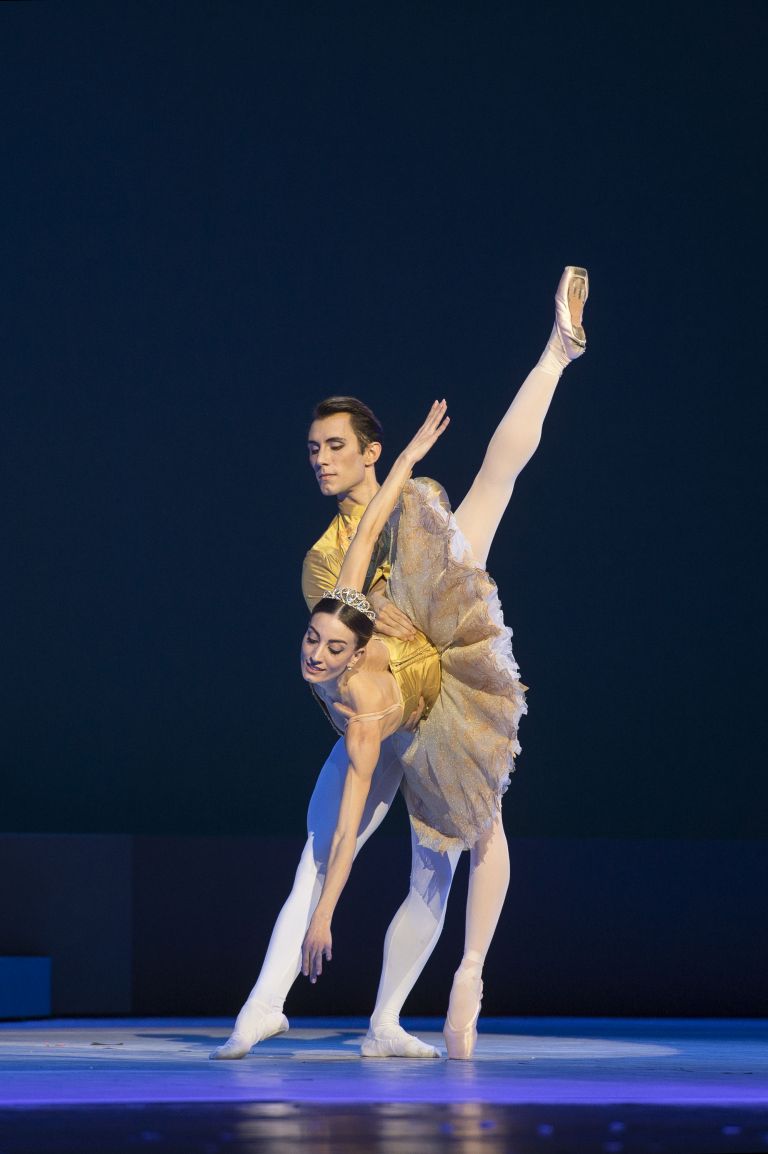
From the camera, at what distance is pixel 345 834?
359 centimetres

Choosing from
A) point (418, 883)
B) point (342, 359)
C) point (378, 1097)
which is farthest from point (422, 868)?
point (342, 359)

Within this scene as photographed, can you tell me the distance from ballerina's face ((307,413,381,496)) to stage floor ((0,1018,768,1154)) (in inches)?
48.2

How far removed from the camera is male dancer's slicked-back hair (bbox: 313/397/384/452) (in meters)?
4.02

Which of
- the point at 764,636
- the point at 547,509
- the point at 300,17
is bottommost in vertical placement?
the point at 764,636

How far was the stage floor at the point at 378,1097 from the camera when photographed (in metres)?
2.26

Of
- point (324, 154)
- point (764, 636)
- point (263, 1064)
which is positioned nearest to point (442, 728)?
point (263, 1064)

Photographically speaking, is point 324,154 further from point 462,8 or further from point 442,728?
point 442,728

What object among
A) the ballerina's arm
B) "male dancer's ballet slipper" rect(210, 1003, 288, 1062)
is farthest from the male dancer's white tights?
the ballerina's arm

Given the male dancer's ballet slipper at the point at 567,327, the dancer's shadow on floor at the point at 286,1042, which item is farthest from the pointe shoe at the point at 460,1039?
the male dancer's ballet slipper at the point at 567,327

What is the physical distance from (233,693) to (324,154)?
1.79 meters

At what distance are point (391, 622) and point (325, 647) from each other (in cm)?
28

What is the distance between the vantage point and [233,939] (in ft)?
18.1

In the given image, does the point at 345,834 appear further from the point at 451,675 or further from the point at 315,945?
the point at 451,675

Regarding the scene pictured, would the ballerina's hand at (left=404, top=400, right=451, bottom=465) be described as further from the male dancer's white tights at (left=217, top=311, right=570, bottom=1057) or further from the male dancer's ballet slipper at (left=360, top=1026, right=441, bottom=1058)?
the male dancer's ballet slipper at (left=360, top=1026, right=441, bottom=1058)
